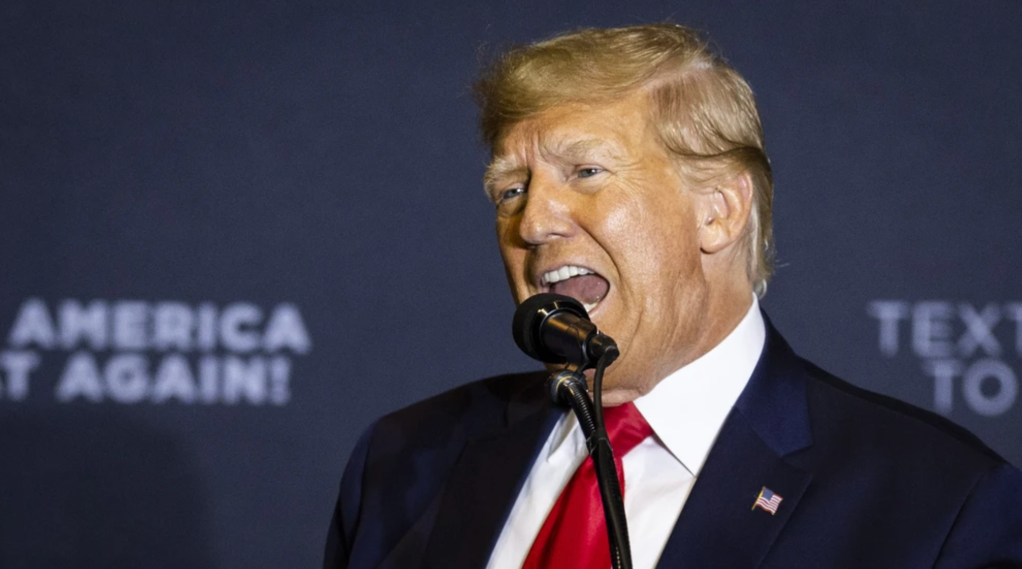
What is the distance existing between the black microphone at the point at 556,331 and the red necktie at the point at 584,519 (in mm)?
322

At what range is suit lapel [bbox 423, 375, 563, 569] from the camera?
166 cm

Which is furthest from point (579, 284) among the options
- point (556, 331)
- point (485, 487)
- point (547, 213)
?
point (556, 331)

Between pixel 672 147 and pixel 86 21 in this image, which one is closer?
pixel 672 147

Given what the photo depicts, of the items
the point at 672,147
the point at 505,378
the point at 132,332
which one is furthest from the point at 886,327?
the point at 132,332

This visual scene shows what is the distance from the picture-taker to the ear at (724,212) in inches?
65.5

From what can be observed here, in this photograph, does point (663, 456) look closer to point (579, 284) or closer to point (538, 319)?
point (579, 284)

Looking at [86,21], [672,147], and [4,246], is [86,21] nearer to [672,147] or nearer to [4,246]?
[4,246]

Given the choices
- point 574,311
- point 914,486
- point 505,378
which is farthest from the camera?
point 505,378

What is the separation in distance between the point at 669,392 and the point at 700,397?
1.6 inches

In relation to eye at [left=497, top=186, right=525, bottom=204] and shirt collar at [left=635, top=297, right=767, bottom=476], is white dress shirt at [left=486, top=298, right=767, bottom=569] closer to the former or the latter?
shirt collar at [left=635, top=297, right=767, bottom=476]

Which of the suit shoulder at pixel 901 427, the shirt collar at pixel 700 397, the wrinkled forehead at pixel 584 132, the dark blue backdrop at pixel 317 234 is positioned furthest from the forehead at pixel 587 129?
the dark blue backdrop at pixel 317 234

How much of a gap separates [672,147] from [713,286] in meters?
0.20

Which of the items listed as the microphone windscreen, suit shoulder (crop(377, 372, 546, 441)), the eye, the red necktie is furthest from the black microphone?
suit shoulder (crop(377, 372, 546, 441))

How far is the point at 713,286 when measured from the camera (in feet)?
5.51
